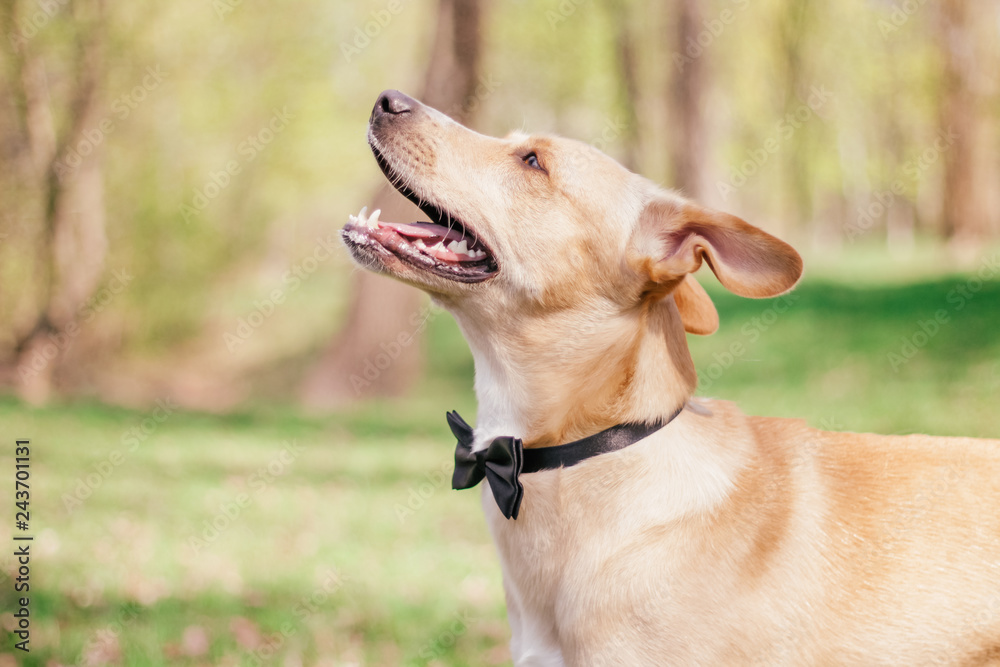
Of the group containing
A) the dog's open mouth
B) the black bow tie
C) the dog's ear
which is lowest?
the black bow tie

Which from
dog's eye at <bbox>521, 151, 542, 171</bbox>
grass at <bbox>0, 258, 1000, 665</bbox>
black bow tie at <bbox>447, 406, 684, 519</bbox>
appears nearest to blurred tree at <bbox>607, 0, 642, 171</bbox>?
grass at <bbox>0, 258, 1000, 665</bbox>

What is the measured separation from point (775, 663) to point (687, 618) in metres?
0.31

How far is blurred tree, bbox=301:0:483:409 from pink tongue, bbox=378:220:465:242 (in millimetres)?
8460

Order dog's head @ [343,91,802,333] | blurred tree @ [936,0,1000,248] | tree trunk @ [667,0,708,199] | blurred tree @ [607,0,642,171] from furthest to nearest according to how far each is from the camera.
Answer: blurred tree @ [607,0,642,171]
tree trunk @ [667,0,708,199]
blurred tree @ [936,0,1000,248]
dog's head @ [343,91,802,333]

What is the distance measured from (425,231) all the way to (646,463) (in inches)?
48.6

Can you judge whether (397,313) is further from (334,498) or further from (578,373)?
(578,373)

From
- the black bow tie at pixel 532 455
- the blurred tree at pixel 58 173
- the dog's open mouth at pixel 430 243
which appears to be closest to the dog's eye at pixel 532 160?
the dog's open mouth at pixel 430 243

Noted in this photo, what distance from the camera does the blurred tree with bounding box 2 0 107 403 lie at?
1346 centimetres

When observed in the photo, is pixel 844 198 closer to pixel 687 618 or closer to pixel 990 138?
pixel 990 138

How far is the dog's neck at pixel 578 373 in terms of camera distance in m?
2.90

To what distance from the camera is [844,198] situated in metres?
51.8

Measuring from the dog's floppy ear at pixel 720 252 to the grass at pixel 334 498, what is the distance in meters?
2.51

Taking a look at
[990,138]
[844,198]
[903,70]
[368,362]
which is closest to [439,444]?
[368,362]

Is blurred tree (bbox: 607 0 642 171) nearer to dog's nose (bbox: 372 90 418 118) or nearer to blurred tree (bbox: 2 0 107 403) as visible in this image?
blurred tree (bbox: 2 0 107 403)
